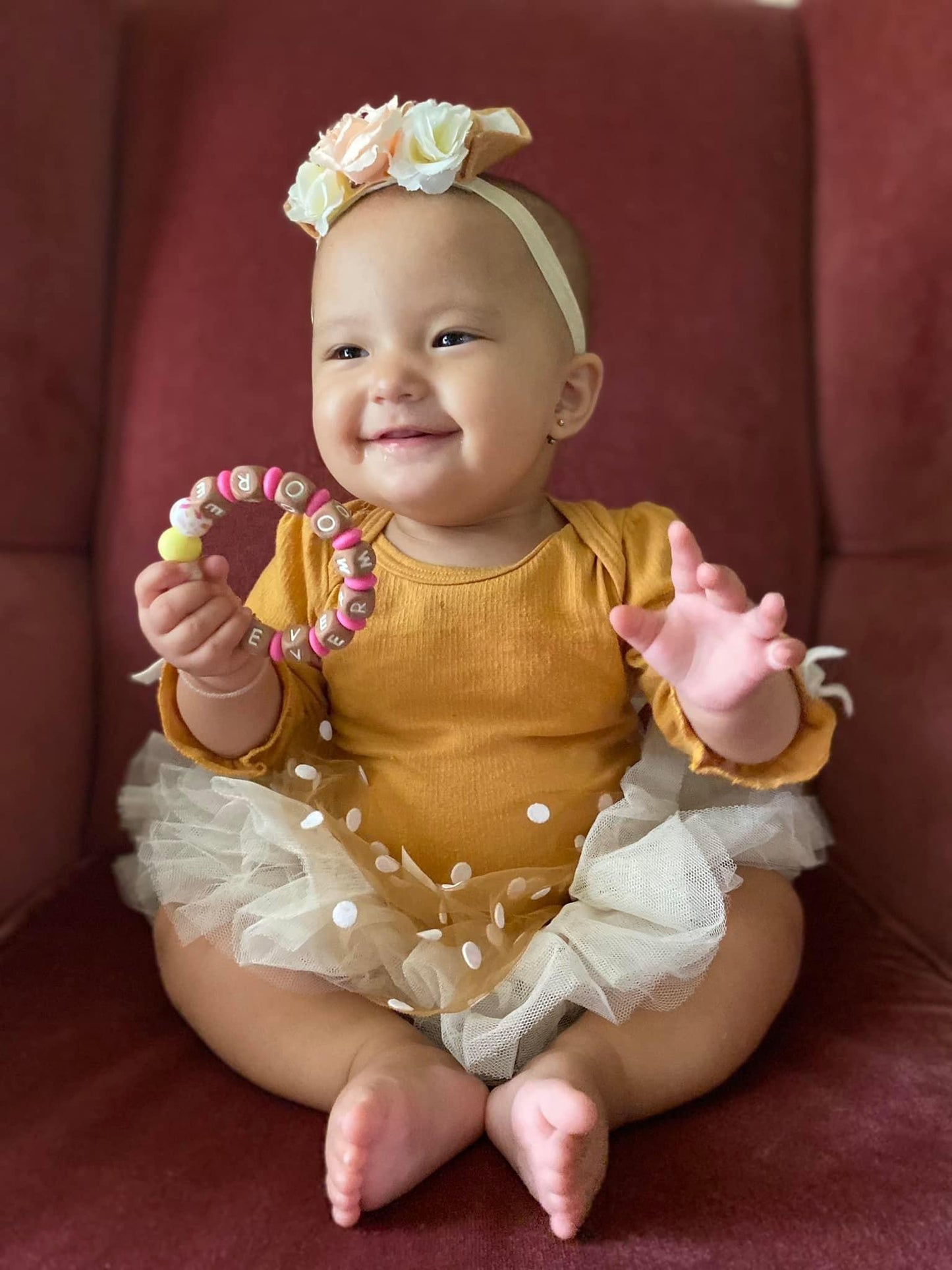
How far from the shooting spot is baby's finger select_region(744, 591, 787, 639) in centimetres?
61

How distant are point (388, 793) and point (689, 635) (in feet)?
0.87

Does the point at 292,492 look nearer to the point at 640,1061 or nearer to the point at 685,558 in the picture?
the point at 685,558

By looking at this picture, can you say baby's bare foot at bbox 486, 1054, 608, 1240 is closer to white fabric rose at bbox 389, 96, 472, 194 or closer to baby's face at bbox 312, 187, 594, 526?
baby's face at bbox 312, 187, 594, 526

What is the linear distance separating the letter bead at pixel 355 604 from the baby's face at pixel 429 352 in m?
0.10

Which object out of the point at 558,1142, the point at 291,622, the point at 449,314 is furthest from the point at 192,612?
the point at 558,1142

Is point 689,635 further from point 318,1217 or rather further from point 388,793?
point 318,1217

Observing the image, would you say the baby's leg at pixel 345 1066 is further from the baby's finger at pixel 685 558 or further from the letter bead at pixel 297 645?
the baby's finger at pixel 685 558

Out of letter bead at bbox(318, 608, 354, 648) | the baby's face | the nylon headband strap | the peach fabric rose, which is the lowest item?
letter bead at bbox(318, 608, 354, 648)

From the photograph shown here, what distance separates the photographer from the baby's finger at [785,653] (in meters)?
0.61

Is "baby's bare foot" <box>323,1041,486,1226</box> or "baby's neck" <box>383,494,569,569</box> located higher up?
"baby's neck" <box>383,494,569,569</box>

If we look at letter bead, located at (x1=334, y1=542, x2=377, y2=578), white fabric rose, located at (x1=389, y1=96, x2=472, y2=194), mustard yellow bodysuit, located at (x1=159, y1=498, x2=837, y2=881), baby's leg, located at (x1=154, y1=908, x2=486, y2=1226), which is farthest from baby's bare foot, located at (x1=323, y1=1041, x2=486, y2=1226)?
white fabric rose, located at (x1=389, y1=96, x2=472, y2=194)

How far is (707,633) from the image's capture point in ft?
2.17

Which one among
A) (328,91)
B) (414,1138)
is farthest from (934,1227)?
(328,91)

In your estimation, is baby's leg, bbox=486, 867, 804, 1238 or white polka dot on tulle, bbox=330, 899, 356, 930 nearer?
baby's leg, bbox=486, 867, 804, 1238
